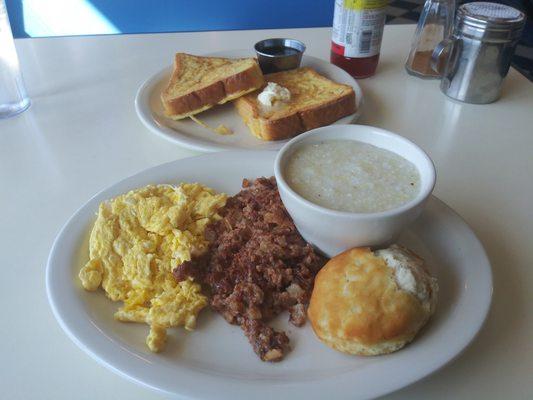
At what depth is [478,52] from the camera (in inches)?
65.9

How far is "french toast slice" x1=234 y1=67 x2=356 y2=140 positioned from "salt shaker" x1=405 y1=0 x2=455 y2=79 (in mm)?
→ 484

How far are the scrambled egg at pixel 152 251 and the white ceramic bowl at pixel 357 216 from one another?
9.6 inches

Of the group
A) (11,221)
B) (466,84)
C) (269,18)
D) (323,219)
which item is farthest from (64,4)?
(323,219)

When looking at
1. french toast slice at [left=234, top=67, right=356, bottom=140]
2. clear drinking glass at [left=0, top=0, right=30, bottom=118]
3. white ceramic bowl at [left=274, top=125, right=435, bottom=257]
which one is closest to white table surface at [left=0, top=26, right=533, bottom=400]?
clear drinking glass at [left=0, top=0, right=30, bottom=118]

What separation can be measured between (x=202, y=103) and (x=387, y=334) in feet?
3.94

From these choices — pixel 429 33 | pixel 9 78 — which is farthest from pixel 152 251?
pixel 429 33

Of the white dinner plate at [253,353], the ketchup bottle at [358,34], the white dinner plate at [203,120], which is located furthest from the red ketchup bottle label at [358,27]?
the white dinner plate at [253,353]

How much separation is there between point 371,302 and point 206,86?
1164mm

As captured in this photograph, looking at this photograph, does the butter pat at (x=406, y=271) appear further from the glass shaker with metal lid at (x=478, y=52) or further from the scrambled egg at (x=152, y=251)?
the glass shaker with metal lid at (x=478, y=52)

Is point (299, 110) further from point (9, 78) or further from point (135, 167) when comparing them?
point (9, 78)

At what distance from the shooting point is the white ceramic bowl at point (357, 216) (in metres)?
0.90

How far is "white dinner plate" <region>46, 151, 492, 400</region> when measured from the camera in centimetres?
76

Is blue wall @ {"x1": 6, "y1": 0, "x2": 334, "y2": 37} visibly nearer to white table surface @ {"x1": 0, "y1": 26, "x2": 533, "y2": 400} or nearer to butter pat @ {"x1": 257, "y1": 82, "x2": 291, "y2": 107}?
white table surface @ {"x1": 0, "y1": 26, "x2": 533, "y2": 400}

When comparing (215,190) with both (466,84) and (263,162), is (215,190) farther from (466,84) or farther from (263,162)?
(466,84)
